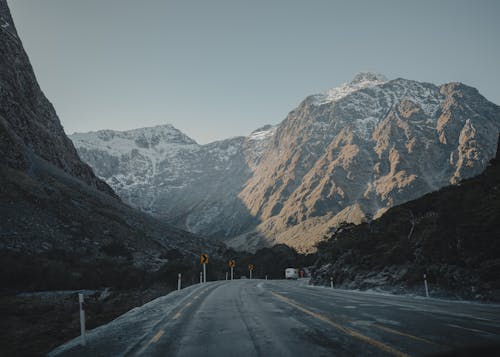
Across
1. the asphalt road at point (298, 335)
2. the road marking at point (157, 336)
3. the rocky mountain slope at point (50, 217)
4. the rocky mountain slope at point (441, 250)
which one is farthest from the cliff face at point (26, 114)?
the road marking at point (157, 336)

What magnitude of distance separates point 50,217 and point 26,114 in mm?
49272

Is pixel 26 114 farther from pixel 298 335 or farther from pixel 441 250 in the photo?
pixel 298 335

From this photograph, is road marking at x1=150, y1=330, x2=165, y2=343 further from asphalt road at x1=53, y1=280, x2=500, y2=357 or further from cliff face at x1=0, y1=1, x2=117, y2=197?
cliff face at x1=0, y1=1, x2=117, y2=197

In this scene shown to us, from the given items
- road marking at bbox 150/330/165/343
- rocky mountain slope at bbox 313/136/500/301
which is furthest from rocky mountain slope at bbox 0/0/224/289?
road marking at bbox 150/330/165/343

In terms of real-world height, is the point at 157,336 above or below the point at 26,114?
below

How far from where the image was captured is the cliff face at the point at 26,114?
80.6 m

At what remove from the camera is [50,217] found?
54688mm

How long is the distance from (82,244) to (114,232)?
1417cm

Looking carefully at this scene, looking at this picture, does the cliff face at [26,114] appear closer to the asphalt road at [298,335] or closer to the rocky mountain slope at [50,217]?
the rocky mountain slope at [50,217]

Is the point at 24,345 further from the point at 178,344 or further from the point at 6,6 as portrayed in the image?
the point at 6,6

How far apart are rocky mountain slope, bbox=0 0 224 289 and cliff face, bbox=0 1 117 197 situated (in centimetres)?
24

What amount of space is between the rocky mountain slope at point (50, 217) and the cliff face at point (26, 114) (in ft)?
0.78

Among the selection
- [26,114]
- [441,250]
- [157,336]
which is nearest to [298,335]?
[157,336]

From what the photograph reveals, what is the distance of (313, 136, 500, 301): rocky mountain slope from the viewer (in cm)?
1557
